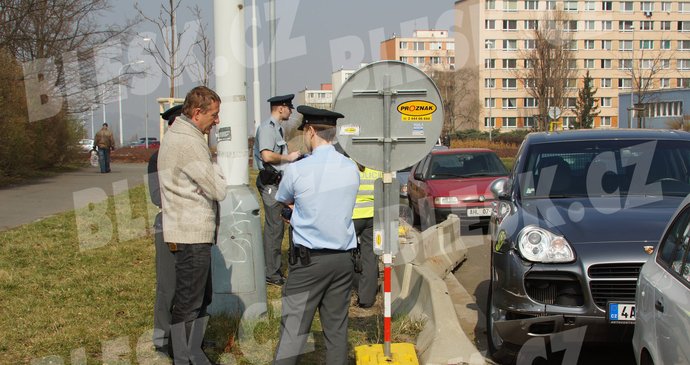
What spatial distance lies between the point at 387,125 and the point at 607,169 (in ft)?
7.66

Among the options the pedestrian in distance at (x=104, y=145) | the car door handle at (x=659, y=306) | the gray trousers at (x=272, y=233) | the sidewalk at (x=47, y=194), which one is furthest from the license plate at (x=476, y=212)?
the pedestrian in distance at (x=104, y=145)

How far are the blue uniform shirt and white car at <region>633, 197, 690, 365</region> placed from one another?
1.83 metres

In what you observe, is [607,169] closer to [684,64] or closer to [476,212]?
[476,212]

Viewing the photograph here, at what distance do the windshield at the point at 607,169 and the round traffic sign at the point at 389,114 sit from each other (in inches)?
54.4

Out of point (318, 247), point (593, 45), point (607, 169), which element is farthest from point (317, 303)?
point (593, 45)

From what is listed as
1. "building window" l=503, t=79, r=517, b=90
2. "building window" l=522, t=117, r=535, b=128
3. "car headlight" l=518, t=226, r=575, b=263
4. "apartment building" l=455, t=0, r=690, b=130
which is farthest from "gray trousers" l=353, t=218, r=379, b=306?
"building window" l=503, t=79, r=517, b=90

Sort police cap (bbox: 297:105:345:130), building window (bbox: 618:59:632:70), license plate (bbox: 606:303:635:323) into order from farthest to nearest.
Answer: building window (bbox: 618:59:632:70) < license plate (bbox: 606:303:635:323) < police cap (bbox: 297:105:345:130)

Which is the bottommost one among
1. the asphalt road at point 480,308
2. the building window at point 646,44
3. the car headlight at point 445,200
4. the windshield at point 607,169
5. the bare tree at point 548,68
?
the asphalt road at point 480,308

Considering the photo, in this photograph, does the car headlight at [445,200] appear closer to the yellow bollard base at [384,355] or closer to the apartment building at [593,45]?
the yellow bollard base at [384,355]

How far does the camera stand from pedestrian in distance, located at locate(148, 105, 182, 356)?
19.5 ft

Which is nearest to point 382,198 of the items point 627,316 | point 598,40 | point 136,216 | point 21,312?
point 627,316

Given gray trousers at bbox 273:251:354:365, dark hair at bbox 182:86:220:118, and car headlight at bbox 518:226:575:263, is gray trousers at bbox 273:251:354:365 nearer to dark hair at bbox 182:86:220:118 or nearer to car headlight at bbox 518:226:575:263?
dark hair at bbox 182:86:220:118

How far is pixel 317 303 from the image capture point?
202 inches

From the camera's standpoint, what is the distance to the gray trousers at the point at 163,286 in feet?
19.5
